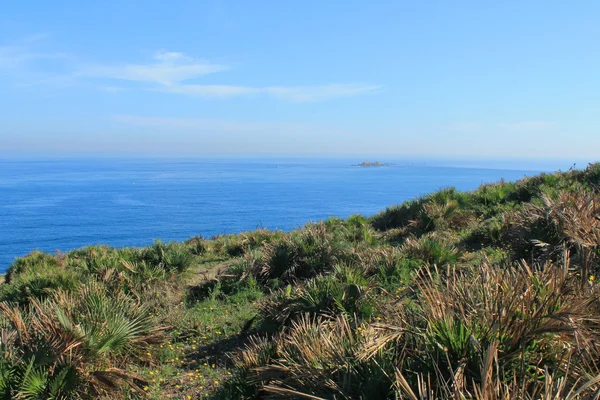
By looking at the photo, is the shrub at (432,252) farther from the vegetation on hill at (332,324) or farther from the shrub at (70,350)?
the shrub at (70,350)

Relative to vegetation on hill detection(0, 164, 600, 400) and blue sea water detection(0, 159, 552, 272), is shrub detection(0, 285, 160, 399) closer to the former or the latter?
vegetation on hill detection(0, 164, 600, 400)

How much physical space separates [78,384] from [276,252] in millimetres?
6190

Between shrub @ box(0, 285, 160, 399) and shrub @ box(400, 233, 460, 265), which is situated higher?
shrub @ box(400, 233, 460, 265)

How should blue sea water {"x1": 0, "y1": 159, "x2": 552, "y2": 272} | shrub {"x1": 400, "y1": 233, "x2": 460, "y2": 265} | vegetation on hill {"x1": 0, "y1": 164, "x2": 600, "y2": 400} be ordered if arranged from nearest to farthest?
vegetation on hill {"x1": 0, "y1": 164, "x2": 600, "y2": 400}
shrub {"x1": 400, "y1": 233, "x2": 460, "y2": 265}
blue sea water {"x1": 0, "y1": 159, "x2": 552, "y2": 272}

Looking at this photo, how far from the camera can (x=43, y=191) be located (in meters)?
88.8

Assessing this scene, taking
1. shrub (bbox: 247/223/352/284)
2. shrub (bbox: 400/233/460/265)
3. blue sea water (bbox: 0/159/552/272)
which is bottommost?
blue sea water (bbox: 0/159/552/272)

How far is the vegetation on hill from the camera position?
268 centimetres

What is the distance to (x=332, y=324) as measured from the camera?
15.1 feet

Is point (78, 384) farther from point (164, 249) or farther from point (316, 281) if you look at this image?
point (164, 249)

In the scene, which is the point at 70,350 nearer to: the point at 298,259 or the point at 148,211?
the point at 298,259

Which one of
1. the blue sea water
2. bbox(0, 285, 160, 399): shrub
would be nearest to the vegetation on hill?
bbox(0, 285, 160, 399): shrub

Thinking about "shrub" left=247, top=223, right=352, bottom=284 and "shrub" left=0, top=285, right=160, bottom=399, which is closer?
"shrub" left=0, top=285, right=160, bottom=399

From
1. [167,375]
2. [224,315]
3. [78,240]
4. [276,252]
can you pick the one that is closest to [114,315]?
[167,375]

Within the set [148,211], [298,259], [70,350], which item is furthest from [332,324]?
[148,211]
